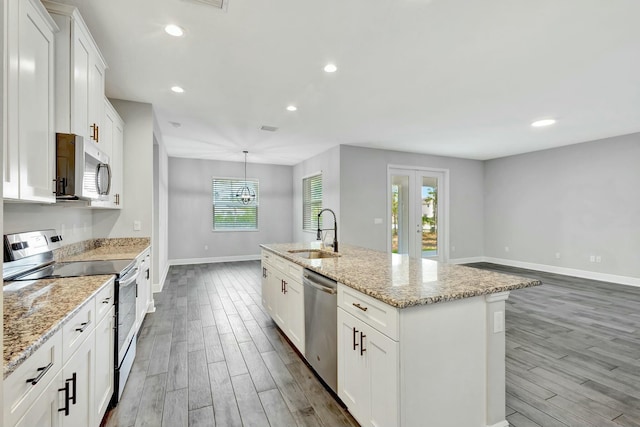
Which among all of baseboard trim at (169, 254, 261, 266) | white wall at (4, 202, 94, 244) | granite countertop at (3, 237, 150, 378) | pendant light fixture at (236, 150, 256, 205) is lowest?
baseboard trim at (169, 254, 261, 266)

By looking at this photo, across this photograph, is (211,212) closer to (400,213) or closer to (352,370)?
(400,213)

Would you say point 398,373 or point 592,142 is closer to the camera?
point 398,373

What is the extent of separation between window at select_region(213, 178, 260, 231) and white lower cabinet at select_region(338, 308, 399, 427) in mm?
6505

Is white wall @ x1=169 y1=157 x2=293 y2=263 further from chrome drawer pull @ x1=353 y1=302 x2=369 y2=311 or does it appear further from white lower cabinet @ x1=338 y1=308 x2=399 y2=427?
chrome drawer pull @ x1=353 y1=302 x2=369 y2=311

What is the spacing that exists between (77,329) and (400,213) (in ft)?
20.3

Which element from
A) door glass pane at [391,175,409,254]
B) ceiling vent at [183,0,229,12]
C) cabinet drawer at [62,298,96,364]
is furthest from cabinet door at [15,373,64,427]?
door glass pane at [391,175,409,254]

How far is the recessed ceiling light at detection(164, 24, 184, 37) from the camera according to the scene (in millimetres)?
2236

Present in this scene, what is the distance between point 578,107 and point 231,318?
514 centimetres

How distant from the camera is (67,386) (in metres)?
1.28

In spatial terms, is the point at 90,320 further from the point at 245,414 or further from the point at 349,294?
the point at 349,294

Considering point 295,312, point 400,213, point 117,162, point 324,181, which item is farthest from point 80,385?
point 400,213

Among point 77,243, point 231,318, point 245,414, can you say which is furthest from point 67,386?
point 231,318

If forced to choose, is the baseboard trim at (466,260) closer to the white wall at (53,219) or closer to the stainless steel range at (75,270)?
the stainless steel range at (75,270)

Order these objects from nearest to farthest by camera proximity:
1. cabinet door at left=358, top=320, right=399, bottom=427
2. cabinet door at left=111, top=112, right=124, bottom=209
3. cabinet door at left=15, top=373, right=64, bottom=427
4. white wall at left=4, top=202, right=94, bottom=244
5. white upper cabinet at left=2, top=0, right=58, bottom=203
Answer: cabinet door at left=15, top=373, right=64, bottom=427, white upper cabinet at left=2, top=0, right=58, bottom=203, cabinet door at left=358, top=320, right=399, bottom=427, white wall at left=4, top=202, right=94, bottom=244, cabinet door at left=111, top=112, right=124, bottom=209
